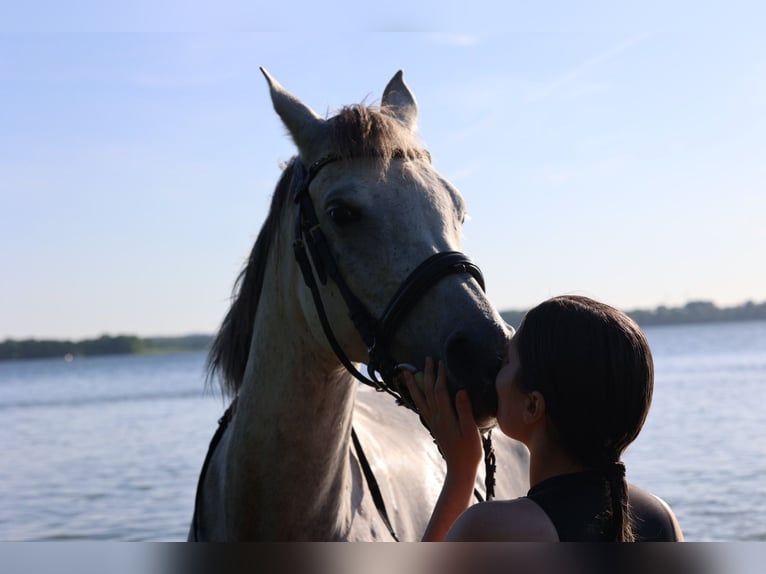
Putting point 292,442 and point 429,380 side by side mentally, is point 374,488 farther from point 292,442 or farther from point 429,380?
point 429,380

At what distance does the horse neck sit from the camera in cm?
252

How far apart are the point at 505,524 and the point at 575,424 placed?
0.25 meters

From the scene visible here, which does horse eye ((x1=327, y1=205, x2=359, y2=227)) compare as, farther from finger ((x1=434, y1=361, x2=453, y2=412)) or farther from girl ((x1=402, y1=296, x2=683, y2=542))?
girl ((x1=402, y1=296, x2=683, y2=542))

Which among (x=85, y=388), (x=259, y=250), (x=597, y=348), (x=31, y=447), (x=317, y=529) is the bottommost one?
(x=85, y=388)

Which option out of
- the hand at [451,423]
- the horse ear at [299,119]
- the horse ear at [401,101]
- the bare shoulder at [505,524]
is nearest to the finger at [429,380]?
the hand at [451,423]

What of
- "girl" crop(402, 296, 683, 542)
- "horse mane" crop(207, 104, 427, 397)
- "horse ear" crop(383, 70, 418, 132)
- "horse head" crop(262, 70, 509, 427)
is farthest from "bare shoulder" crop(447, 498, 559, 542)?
"horse ear" crop(383, 70, 418, 132)

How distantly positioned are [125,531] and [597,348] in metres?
10.5

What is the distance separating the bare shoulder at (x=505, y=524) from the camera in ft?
4.39

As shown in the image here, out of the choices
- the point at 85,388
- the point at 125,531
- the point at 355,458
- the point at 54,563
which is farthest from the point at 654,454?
the point at 85,388

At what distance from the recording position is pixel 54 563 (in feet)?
2.07

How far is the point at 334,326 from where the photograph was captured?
98.0 inches

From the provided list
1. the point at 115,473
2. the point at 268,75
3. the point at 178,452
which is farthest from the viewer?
the point at 178,452

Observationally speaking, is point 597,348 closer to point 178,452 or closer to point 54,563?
point 54,563

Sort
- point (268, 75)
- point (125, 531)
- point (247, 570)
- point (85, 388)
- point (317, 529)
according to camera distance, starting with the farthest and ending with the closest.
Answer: point (85, 388) < point (125, 531) < point (268, 75) < point (317, 529) < point (247, 570)
